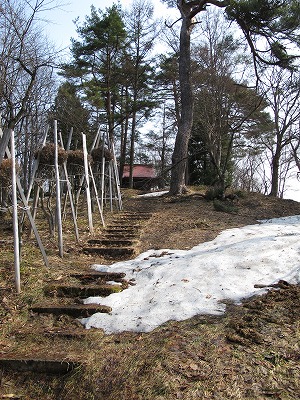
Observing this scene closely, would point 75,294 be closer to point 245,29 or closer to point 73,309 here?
point 73,309

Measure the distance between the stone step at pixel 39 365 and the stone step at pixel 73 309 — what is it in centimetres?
90

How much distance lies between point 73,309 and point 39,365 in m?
0.95

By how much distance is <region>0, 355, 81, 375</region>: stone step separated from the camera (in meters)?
2.92

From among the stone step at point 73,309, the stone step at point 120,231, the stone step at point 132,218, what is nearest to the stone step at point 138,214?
the stone step at point 132,218

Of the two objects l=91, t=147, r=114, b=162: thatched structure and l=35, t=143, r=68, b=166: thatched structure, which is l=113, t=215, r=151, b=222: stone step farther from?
l=35, t=143, r=68, b=166: thatched structure

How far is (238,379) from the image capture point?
8.47ft

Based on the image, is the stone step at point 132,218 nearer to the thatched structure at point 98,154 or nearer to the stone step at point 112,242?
the thatched structure at point 98,154

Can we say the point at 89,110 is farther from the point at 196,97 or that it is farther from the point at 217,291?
the point at 217,291

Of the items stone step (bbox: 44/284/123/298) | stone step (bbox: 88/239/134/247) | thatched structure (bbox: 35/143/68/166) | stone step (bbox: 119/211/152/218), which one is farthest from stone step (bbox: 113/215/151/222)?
stone step (bbox: 44/284/123/298)

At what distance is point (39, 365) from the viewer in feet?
9.78

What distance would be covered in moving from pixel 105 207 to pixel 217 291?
7395 mm

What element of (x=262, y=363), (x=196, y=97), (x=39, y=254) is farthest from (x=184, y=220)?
(x=196, y=97)

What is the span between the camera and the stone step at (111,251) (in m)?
6.34

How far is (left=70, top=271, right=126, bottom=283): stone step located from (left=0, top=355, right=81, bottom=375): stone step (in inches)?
72.5
